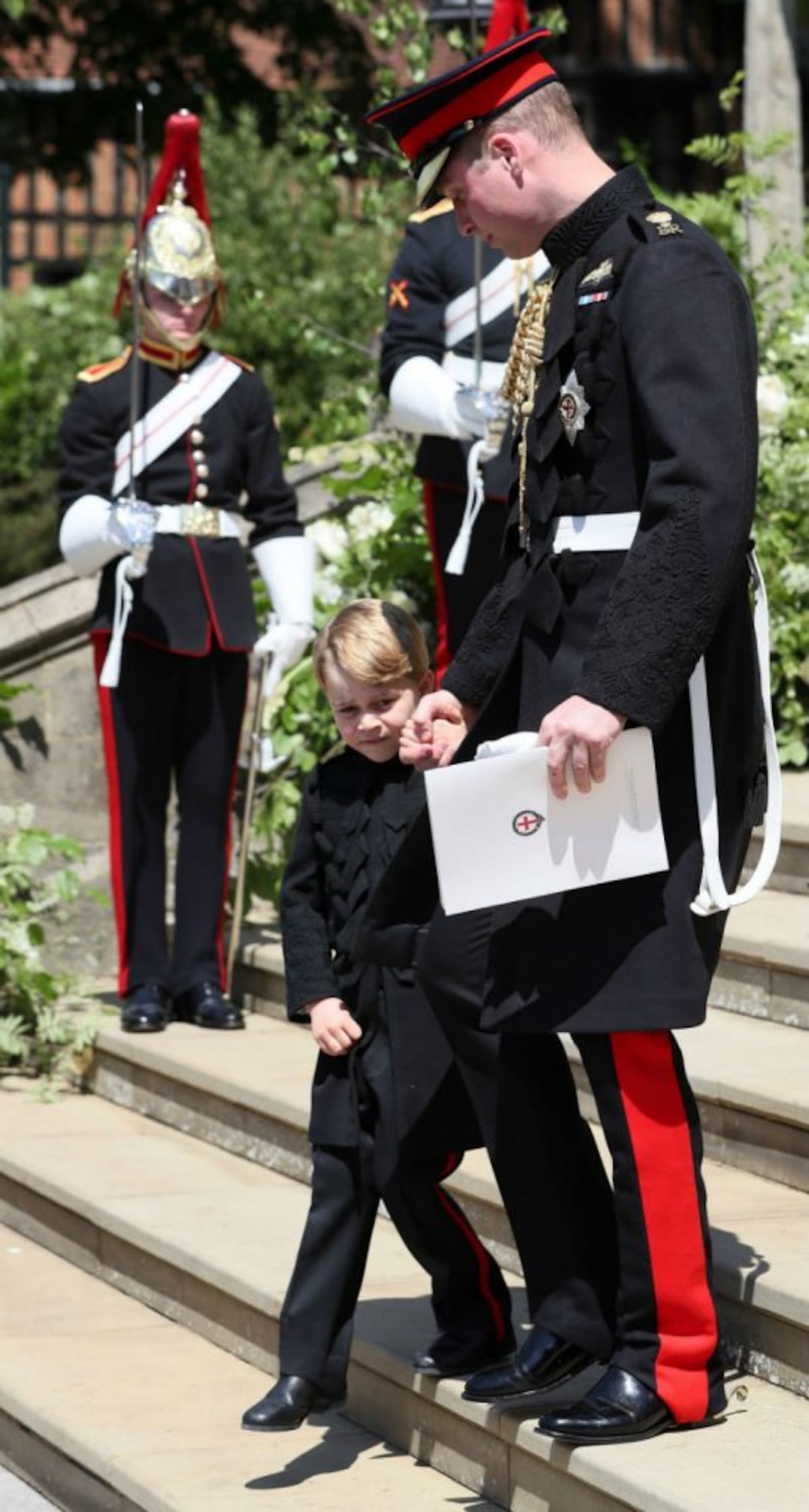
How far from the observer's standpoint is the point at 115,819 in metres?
6.29

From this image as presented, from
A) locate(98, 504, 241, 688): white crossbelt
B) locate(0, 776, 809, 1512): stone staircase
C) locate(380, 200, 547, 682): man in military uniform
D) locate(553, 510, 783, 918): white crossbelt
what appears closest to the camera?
locate(553, 510, 783, 918): white crossbelt

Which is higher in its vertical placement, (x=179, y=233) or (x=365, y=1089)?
(x=179, y=233)

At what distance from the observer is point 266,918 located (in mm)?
6719

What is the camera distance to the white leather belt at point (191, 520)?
6.23 m

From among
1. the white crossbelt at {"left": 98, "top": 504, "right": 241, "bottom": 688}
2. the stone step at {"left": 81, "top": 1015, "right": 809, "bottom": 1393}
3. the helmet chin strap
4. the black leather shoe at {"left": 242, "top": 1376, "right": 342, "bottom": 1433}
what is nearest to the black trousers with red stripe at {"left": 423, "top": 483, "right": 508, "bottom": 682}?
the white crossbelt at {"left": 98, "top": 504, "right": 241, "bottom": 688}

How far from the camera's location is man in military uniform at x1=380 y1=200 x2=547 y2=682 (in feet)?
19.3

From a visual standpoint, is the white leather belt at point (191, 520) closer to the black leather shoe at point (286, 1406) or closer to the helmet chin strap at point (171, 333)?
the helmet chin strap at point (171, 333)

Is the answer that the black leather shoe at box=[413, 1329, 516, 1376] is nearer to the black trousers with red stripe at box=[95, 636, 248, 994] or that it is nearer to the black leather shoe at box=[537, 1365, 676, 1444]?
the black leather shoe at box=[537, 1365, 676, 1444]

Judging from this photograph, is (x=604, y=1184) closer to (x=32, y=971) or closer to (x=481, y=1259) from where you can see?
(x=481, y=1259)

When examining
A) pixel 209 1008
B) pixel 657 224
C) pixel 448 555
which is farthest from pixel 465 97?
pixel 209 1008

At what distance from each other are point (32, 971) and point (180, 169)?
195 cm

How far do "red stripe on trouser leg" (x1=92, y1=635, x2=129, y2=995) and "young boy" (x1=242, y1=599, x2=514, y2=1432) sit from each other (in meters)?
2.31

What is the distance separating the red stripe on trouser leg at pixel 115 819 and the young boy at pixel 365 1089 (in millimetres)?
2306

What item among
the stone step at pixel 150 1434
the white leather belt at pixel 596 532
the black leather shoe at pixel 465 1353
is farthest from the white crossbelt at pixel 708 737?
the stone step at pixel 150 1434
